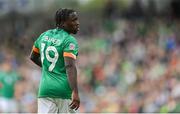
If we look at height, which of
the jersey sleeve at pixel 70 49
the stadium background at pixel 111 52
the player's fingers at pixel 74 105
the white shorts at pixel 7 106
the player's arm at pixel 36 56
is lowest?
the white shorts at pixel 7 106

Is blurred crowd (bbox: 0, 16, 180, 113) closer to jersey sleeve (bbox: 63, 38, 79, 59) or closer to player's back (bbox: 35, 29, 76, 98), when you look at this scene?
player's back (bbox: 35, 29, 76, 98)

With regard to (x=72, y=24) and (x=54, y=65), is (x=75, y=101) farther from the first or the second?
(x=72, y=24)

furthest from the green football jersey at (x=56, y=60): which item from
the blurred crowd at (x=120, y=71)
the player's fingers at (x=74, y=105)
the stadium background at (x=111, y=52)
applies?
the stadium background at (x=111, y=52)

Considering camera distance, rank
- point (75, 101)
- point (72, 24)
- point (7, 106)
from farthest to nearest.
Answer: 1. point (7, 106)
2. point (72, 24)
3. point (75, 101)

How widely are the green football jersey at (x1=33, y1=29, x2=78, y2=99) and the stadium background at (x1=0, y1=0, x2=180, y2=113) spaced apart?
24.5ft

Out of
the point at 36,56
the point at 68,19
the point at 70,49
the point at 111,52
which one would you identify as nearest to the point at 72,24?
the point at 68,19

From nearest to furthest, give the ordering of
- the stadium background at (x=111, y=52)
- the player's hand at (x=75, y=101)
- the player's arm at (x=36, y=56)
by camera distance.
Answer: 1. the player's hand at (x=75, y=101)
2. the player's arm at (x=36, y=56)
3. the stadium background at (x=111, y=52)

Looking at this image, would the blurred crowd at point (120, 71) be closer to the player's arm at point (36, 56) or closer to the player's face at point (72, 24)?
the player's arm at point (36, 56)

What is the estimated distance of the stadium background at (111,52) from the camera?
18.4 meters

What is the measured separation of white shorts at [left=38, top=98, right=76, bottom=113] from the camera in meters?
8.82

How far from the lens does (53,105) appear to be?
8852mm

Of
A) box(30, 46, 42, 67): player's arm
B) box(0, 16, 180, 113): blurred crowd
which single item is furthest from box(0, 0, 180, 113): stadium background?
box(30, 46, 42, 67): player's arm

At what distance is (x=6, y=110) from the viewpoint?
58.9 ft

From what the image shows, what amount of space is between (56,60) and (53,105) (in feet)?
1.74
